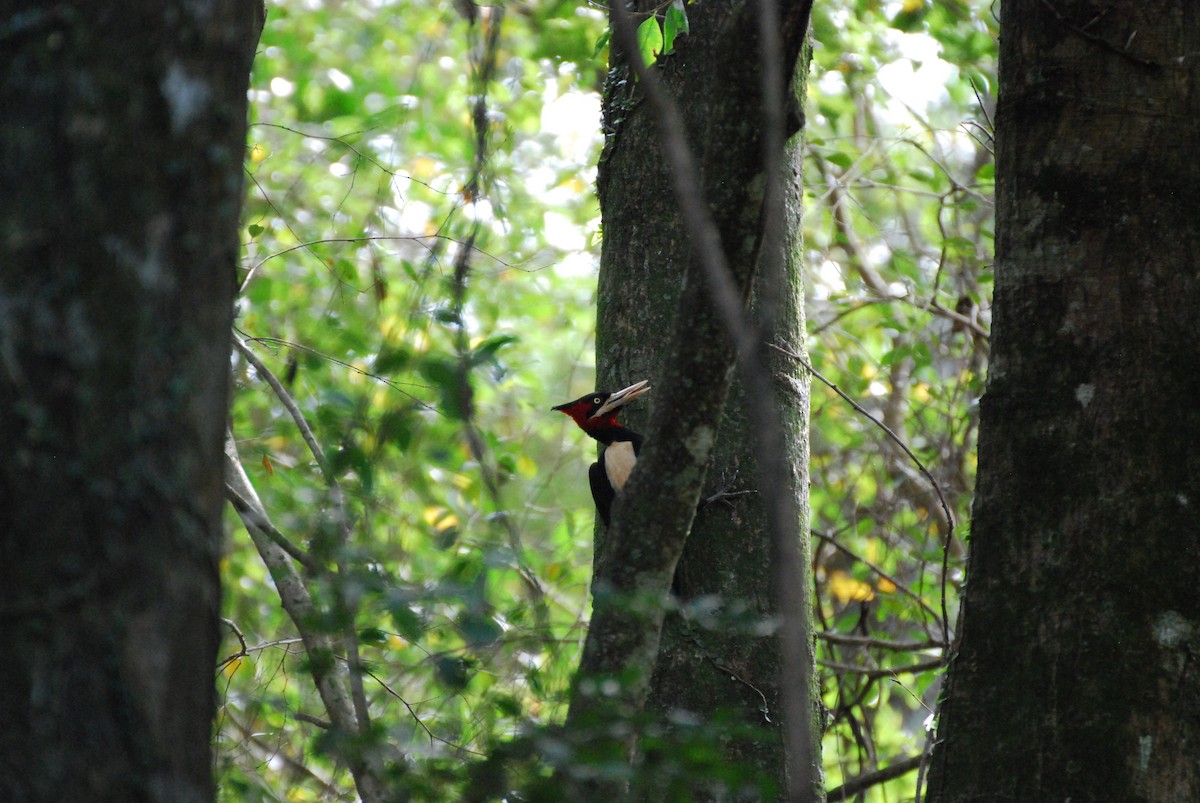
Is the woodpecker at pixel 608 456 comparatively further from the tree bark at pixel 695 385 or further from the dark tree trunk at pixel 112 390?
the dark tree trunk at pixel 112 390

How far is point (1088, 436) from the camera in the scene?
214cm

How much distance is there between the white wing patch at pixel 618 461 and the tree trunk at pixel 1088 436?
6.52 ft

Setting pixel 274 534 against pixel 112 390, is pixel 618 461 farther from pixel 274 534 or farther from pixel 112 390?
pixel 112 390

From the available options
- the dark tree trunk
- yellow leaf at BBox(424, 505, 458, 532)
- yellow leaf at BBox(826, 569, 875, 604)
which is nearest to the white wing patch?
yellow leaf at BBox(826, 569, 875, 604)

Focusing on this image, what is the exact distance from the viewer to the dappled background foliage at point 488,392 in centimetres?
184

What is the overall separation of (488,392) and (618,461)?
4.73 m

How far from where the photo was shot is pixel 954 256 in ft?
20.2

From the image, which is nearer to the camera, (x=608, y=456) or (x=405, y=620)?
(x=405, y=620)

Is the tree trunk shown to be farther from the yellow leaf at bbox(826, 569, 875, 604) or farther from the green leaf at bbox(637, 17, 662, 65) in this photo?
the yellow leaf at bbox(826, 569, 875, 604)

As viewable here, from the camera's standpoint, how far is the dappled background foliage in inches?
72.3

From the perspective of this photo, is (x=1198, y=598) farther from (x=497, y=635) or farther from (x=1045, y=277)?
(x=497, y=635)

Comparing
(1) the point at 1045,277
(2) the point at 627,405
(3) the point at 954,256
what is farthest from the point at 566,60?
(1) the point at 1045,277

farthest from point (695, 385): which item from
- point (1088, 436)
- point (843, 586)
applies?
point (843, 586)

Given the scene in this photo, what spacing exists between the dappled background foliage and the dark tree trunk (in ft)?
1.02
